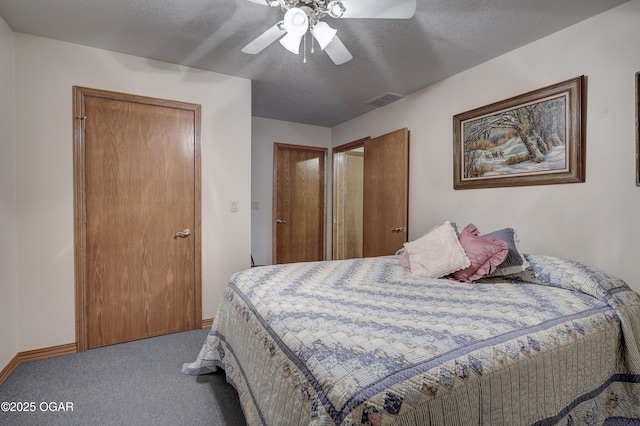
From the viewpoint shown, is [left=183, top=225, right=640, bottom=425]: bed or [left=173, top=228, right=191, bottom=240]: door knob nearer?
[left=183, top=225, right=640, bottom=425]: bed

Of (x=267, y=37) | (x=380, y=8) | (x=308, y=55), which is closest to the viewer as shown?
(x=380, y=8)

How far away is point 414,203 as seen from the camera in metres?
3.28

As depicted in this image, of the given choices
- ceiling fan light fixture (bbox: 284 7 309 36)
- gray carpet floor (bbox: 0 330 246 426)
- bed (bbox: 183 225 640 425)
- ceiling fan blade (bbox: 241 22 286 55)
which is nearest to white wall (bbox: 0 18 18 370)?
gray carpet floor (bbox: 0 330 246 426)

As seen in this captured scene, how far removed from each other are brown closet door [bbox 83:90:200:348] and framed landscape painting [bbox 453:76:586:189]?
2511 mm

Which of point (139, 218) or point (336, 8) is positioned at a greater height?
point (336, 8)

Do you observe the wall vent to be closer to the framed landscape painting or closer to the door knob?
the framed landscape painting

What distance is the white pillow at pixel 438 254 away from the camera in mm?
2006

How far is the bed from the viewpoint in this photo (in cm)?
87

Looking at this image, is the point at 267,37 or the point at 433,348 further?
the point at 267,37

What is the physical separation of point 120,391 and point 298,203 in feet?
10.5

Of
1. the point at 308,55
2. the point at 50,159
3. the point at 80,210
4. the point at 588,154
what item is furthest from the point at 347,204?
the point at 50,159

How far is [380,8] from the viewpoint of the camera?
5.28 ft

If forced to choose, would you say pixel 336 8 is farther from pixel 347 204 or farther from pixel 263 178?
pixel 347 204

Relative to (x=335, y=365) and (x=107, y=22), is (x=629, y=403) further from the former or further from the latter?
(x=107, y=22)
